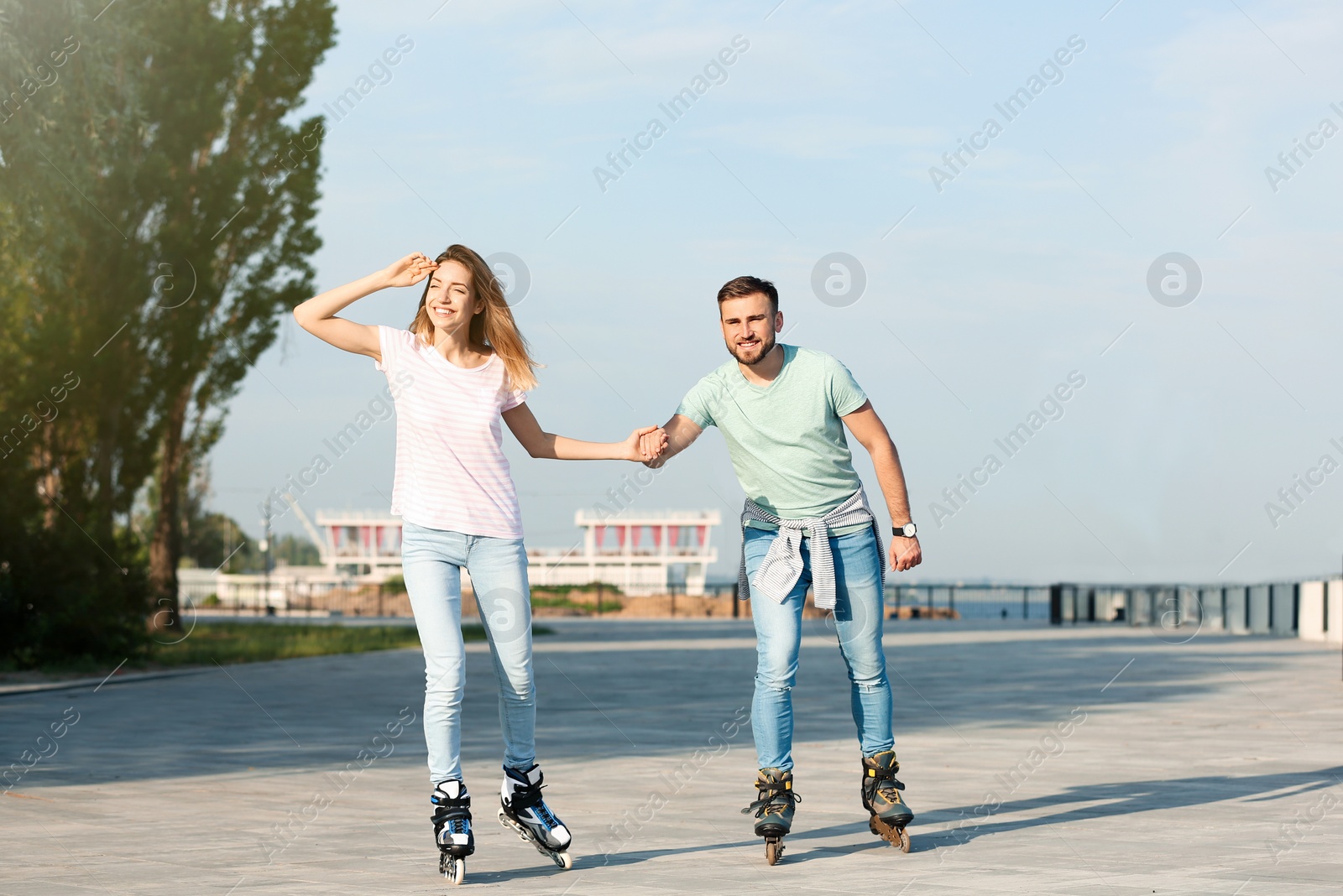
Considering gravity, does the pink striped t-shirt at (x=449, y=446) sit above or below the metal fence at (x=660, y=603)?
above

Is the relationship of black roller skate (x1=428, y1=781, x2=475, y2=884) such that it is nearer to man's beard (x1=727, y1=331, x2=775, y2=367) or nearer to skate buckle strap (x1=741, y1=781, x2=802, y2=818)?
skate buckle strap (x1=741, y1=781, x2=802, y2=818)

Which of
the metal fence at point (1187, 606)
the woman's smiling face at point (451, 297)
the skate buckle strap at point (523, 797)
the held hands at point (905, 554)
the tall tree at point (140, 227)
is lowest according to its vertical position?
the metal fence at point (1187, 606)

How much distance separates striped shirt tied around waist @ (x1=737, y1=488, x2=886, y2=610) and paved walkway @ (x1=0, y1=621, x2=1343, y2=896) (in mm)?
939

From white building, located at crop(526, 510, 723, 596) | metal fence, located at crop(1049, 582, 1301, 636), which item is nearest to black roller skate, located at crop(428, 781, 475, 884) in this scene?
metal fence, located at crop(1049, 582, 1301, 636)

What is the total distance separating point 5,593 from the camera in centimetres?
1552

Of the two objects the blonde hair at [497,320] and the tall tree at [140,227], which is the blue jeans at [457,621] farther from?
the tall tree at [140,227]

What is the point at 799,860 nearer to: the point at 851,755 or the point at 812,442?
the point at 812,442

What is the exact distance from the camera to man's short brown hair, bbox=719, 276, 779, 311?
5.72 m

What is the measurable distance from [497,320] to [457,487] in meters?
0.61

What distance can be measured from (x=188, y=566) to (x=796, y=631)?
91.3 metres

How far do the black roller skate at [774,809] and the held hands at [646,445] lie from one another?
1211 mm

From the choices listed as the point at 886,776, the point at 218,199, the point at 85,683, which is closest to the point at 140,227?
the point at 218,199

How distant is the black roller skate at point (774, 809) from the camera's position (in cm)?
536

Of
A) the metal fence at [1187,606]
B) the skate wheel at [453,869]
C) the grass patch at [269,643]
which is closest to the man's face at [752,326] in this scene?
the skate wheel at [453,869]
